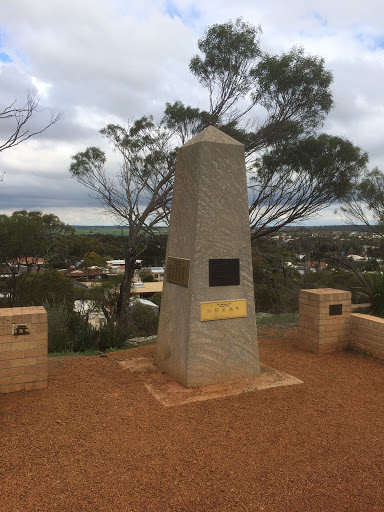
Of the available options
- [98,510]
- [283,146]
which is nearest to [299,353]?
[98,510]

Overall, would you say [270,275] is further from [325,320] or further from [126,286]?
[325,320]

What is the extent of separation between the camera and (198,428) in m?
3.21

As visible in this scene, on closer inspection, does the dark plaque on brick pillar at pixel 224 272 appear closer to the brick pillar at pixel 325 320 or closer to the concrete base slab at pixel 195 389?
the concrete base slab at pixel 195 389

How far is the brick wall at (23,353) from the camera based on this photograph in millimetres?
3783

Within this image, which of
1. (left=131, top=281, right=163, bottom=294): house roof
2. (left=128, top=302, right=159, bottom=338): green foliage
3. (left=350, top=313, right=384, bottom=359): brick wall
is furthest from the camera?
(left=131, top=281, right=163, bottom=294): house roof

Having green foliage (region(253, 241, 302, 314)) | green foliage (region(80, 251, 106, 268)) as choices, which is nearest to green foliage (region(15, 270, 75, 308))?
green foliage (region(80, 251, 106, 268))

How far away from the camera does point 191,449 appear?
2.86m

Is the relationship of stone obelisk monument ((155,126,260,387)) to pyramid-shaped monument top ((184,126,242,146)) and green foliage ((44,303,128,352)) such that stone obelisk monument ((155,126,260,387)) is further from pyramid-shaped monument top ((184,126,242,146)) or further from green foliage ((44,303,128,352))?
green foliage ((44,303,128,352))

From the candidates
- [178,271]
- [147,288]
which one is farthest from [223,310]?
[147,288]

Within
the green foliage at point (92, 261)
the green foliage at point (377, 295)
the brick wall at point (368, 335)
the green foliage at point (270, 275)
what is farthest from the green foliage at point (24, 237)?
the brick wall at point (368, 335)

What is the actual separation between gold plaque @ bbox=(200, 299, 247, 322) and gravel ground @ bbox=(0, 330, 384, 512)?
2.74ft

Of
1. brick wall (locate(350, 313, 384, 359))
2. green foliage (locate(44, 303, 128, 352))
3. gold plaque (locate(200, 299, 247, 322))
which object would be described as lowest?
green foliage (locate(44, 303, 128, 352))

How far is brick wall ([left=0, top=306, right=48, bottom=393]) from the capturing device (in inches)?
149

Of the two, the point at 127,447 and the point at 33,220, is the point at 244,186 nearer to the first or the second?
the point at 127,447
